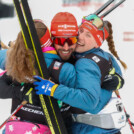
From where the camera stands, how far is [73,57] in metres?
1.49

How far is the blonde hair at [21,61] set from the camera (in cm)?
119

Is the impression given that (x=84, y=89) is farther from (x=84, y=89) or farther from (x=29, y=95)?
(x=29, y=95)

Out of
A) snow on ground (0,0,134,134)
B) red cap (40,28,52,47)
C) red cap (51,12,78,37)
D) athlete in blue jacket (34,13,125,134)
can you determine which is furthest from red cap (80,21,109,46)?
snow on ground (0,0,134,134)

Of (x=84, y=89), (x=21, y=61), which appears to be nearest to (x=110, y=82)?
(x=84, y=89)

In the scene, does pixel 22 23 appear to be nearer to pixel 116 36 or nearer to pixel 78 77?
pixel 78 77

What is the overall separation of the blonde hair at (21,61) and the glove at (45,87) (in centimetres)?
6

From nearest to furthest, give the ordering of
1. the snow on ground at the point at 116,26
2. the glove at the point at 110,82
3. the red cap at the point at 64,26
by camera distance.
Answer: the red cap at the point at 64,26
the glove at the point at 110,82
the snow on ground at the point at 116,26

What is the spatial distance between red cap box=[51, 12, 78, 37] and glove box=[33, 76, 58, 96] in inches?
11.9

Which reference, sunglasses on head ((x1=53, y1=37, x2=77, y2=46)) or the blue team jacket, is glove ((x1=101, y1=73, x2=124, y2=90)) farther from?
sunglasses on head ((x1=53, y1=37, x2=77, y2=46))

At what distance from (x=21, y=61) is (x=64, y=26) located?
32 cm

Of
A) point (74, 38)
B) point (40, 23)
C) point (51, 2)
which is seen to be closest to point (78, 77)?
point (74, 38)

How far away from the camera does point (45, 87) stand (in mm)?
1183

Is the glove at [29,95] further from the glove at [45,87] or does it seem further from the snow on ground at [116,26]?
the snow on ground at [116,26]

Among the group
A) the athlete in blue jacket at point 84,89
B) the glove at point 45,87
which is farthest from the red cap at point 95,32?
the glove at point 45,87
